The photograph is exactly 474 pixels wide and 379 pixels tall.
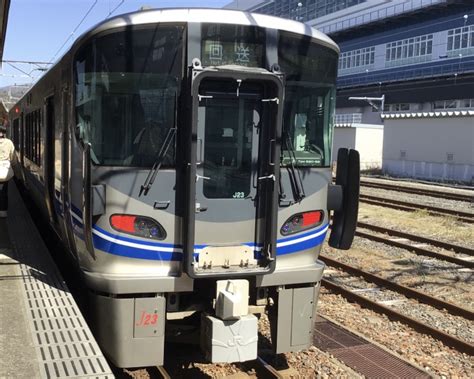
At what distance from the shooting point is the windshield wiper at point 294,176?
472 cm

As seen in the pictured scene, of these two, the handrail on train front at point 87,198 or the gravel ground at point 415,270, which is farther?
the gravel ground at point 415,270

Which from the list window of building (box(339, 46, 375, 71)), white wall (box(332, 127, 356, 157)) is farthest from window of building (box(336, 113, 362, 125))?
white wall (box(332, 127, 356, 157))

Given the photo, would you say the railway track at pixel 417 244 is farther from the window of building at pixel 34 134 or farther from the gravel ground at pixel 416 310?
the window of building at pixel 34 134

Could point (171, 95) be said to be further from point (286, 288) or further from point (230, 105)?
point (286, 288)

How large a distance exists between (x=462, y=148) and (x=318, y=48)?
28.1m

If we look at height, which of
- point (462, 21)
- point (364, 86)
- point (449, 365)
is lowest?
point (449, 365)

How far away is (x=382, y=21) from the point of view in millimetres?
62219

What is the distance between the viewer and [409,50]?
197 ft

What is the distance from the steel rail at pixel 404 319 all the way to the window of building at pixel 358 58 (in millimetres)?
59948

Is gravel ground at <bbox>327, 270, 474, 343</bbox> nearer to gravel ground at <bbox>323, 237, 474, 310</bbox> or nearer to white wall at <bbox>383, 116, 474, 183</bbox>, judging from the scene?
gravel ground at <bbox>323, 237, 474, 310</bbox>

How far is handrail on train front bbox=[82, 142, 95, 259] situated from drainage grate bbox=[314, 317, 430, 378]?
9.39 feet

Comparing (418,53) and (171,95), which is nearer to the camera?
(171,95)

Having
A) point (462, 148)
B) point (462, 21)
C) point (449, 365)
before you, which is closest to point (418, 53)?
point (462, 21)

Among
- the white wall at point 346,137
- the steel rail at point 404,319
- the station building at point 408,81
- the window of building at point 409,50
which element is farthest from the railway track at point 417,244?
the window of building at point 409,50
